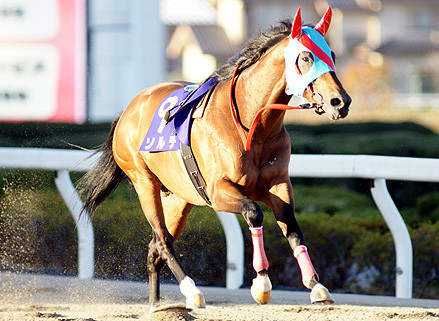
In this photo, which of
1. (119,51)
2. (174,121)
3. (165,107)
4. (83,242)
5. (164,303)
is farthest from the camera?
(119,51)

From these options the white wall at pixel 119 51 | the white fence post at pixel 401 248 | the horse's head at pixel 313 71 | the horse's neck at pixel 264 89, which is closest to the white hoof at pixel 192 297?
the horse's neck at pixel 264 89

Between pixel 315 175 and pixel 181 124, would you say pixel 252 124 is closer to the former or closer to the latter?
pixel 181 124

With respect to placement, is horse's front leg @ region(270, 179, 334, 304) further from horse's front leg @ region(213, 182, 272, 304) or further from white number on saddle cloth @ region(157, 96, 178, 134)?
white number on saddle cloth @ region(157, 96, 178, 134)

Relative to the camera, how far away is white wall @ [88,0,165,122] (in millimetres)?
12086

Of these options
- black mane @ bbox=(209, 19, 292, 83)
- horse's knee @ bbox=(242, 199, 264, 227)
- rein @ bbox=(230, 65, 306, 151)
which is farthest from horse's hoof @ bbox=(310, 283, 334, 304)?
black mane @ bbox=(209, 19, 292, 83)

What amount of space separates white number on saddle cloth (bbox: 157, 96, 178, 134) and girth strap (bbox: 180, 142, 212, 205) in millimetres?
268

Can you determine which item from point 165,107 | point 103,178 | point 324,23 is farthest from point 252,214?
point 103,178

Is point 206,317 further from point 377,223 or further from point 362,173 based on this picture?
point 377,223

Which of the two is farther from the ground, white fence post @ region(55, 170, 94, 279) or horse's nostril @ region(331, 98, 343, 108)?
horse's nostril @ region(331, 98, 343, 108)

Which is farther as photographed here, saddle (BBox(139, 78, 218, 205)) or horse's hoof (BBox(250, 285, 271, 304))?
saddle (BBox(139, 78, 218, 205))

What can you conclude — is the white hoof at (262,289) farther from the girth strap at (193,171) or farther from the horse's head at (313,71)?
the horse's head at (313,71)

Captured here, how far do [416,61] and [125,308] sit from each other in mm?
34511

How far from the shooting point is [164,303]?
4195mm

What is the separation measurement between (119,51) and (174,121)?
8.92 m
